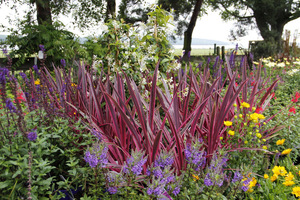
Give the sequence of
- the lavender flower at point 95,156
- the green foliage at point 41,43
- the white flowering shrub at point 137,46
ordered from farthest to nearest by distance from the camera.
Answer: the green foliage at point 41,43, the white flowering shrub at point 137,46, the lavender flower at point 95,156

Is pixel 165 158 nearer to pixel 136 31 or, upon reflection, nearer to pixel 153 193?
pixel 153 193

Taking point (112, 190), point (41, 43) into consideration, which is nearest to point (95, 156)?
point (112, 190)

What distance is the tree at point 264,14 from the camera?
14.8m

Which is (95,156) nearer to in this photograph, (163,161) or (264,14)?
(163,161)

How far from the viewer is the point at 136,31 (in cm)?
262

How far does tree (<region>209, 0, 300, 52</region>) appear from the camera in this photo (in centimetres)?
1477

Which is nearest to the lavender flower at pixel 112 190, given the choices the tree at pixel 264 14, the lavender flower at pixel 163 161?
the lavender flower at pixel 163 161

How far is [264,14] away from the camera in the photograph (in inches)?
625

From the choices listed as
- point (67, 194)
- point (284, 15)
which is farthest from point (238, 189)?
point (284, 15)

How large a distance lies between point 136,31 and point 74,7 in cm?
861

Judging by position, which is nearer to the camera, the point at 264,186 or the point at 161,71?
the point at 264,186

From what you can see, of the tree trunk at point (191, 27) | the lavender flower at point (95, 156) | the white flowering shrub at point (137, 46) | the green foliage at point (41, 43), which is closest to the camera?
the lavender flower at point (95, 156)

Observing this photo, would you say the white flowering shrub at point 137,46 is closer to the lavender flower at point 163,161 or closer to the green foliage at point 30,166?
the green foliage at point 30,166

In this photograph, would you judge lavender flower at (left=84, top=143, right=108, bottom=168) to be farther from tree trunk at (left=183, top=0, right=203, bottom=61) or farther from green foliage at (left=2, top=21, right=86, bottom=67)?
tree trunk at (left=183, top=0, right=203, bottom=61)
